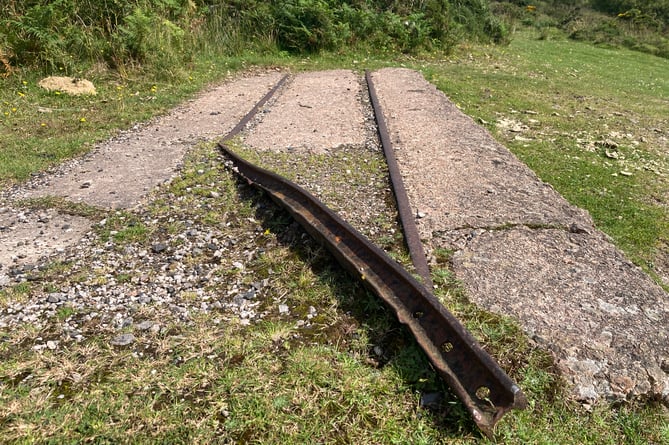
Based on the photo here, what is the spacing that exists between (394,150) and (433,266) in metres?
2.18

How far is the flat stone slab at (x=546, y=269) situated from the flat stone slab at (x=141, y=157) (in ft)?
7.65

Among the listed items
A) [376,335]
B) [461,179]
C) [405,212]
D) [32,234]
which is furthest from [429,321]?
[32,234]

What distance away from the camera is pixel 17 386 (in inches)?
77.0

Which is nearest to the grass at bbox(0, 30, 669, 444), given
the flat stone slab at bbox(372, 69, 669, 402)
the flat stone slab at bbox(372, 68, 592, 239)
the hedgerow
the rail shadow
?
the rail shadow

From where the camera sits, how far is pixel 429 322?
2.10 metres

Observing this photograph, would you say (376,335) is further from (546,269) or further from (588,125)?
(588,125)

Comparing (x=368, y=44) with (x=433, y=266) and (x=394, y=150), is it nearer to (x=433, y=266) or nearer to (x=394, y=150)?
(x=394, y=150)

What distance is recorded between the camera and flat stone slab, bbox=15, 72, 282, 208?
390 cm

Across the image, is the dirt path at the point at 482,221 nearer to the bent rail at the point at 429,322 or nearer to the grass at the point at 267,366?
the grass at the point at 267,366

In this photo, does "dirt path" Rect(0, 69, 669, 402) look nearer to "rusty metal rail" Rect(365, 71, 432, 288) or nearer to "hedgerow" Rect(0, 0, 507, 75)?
"rusty metal rail" Rect(365, 71, 432, 288)

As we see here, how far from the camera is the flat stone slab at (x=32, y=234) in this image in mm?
2939

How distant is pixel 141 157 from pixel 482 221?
3468 mm

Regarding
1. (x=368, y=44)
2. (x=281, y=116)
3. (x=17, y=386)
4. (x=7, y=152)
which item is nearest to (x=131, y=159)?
(x=7, y=152)

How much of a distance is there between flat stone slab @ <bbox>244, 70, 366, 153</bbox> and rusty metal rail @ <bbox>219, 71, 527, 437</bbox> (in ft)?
6.13
